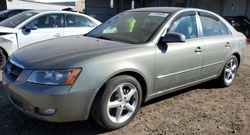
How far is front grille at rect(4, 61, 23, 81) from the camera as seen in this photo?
3.11 m

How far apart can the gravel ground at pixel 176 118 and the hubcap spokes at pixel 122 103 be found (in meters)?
0.17

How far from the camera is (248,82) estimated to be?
227 inches

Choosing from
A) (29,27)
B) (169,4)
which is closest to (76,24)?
(29,27)

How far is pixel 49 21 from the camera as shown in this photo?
23.1ft

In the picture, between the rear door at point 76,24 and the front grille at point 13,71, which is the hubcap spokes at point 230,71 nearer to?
the front grille at point 13,71

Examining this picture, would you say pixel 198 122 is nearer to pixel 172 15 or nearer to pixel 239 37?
pixel 172 15

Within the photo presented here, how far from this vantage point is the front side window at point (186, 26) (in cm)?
408

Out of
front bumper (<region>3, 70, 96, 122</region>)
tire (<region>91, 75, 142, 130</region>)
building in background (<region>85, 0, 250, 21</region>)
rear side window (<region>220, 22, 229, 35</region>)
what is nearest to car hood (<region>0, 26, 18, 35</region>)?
front bumper (<region>3, 70, 96, 122</region>)

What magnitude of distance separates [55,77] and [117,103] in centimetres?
90

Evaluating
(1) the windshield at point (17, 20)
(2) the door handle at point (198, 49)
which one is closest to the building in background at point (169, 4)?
(1) the windshield at point (17, 20)

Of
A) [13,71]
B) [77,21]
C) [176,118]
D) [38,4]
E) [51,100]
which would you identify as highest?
[38,4]

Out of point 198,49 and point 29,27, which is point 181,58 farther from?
point 29,27

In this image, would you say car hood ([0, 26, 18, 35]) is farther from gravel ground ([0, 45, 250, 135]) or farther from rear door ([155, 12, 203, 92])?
rear door ([155, 12, 203, 92])

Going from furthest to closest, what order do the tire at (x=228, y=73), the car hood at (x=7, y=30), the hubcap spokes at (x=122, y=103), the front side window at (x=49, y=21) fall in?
1. the front side window at (x=49, y=21)
2. the car hood at (x=7, y=30)
3. the tire at (x=228, y=73)
4. the hubcap spokes at (x=122, y=103)
